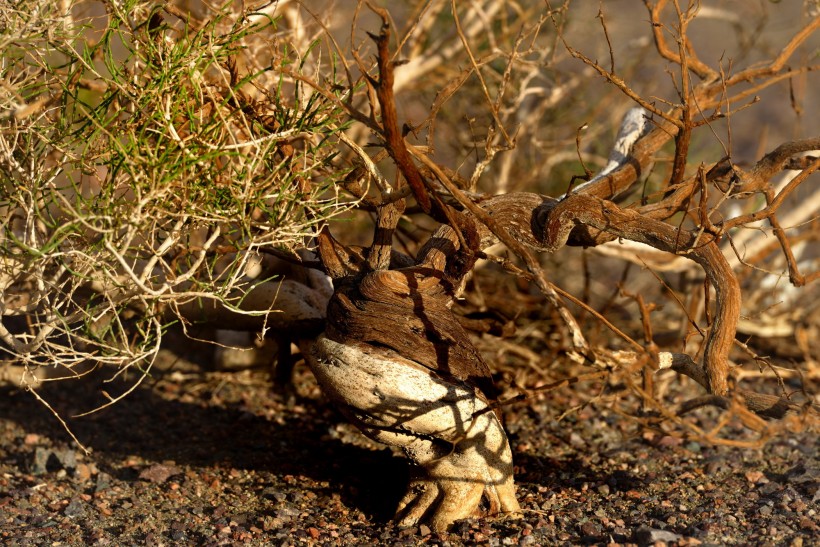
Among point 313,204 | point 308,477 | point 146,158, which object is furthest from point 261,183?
point 308,477

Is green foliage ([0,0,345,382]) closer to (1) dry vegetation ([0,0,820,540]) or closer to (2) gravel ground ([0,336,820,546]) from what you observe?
(1) dry vegetation ([0,0,820,540])

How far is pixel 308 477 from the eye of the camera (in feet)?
11.0

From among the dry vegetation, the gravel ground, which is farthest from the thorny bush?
the gravel ground

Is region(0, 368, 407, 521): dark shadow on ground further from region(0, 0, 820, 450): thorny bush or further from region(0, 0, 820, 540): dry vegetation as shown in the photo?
region(0, 0, 820, 450): thorny bush

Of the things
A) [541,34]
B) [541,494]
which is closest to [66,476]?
[541,494]

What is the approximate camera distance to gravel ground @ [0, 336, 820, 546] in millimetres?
2750

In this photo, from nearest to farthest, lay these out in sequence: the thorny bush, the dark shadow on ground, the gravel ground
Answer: the thorny bush < the gravel ground < the dark shadow on ground

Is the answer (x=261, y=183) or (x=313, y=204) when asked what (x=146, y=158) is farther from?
(x=313, y=204)

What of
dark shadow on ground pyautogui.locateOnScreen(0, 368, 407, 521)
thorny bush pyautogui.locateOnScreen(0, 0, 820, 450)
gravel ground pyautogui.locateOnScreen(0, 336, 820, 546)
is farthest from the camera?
dark shadow on ground pyautogui.locateOnScreen(0, 368, 407, 521)

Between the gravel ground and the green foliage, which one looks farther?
the gravel ground

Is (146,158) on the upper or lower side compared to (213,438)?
upper

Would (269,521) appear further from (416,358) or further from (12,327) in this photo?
(12,327)

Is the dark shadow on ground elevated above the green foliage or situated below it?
below

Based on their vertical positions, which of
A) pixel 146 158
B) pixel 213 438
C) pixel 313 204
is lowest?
pixel 213 438
